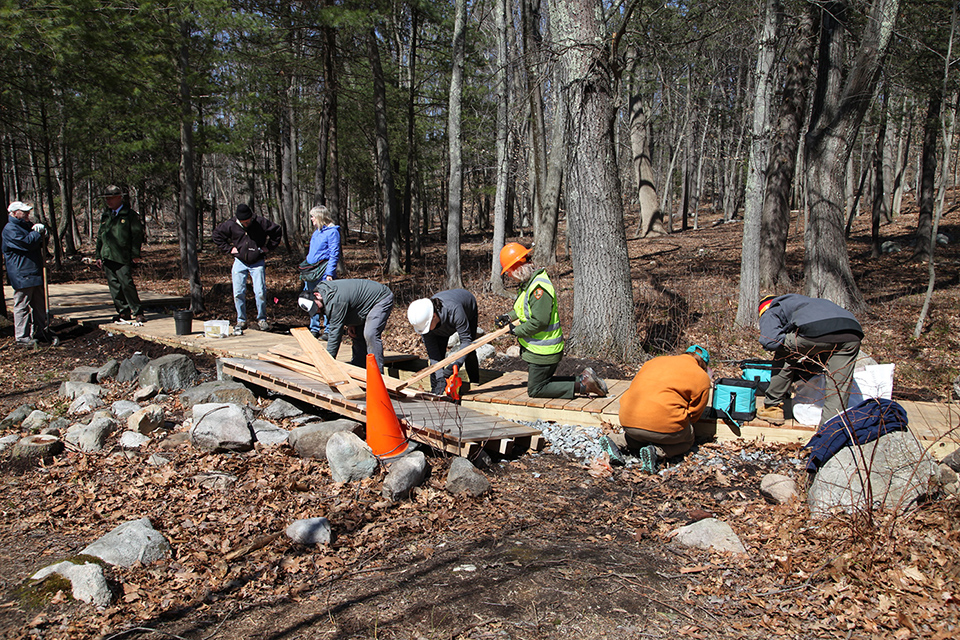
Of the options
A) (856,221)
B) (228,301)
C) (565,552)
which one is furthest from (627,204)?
(565,552)

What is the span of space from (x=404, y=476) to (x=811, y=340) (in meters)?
3.71

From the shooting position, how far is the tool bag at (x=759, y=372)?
6.05 m

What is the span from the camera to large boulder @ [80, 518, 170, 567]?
3752 mm

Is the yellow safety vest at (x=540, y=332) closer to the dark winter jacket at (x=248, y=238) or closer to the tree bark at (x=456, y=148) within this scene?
the dark winter jacket at (x=248, y=238)

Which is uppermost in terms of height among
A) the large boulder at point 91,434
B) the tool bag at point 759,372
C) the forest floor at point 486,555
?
the tool bag at point 759,372

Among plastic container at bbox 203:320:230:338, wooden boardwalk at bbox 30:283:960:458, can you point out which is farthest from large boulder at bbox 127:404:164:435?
plastic container at bbox 203:320:230:338

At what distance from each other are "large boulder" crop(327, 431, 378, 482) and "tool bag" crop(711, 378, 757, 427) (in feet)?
10.8

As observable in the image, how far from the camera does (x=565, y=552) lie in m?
3.92

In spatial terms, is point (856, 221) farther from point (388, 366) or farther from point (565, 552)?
point (565, 552)

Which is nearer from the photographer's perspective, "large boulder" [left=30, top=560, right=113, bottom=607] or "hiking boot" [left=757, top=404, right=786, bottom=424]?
"large boulder" [left=30, top=560, right=113, bottom=607]

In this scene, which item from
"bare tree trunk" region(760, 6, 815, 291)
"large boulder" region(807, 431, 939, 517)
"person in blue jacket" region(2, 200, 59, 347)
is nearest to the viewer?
"large boulder" region(807, 431, 939, 517)

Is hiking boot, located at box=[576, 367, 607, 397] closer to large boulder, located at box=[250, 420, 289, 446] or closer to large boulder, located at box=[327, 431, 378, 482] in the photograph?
large boulder, located at box=[327, 431, 378, 482]

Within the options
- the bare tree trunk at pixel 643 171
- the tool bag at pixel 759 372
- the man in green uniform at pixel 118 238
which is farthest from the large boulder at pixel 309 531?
the bare tree trunk at pixel 643 171

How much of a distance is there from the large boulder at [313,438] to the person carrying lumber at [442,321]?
1.28 metres
